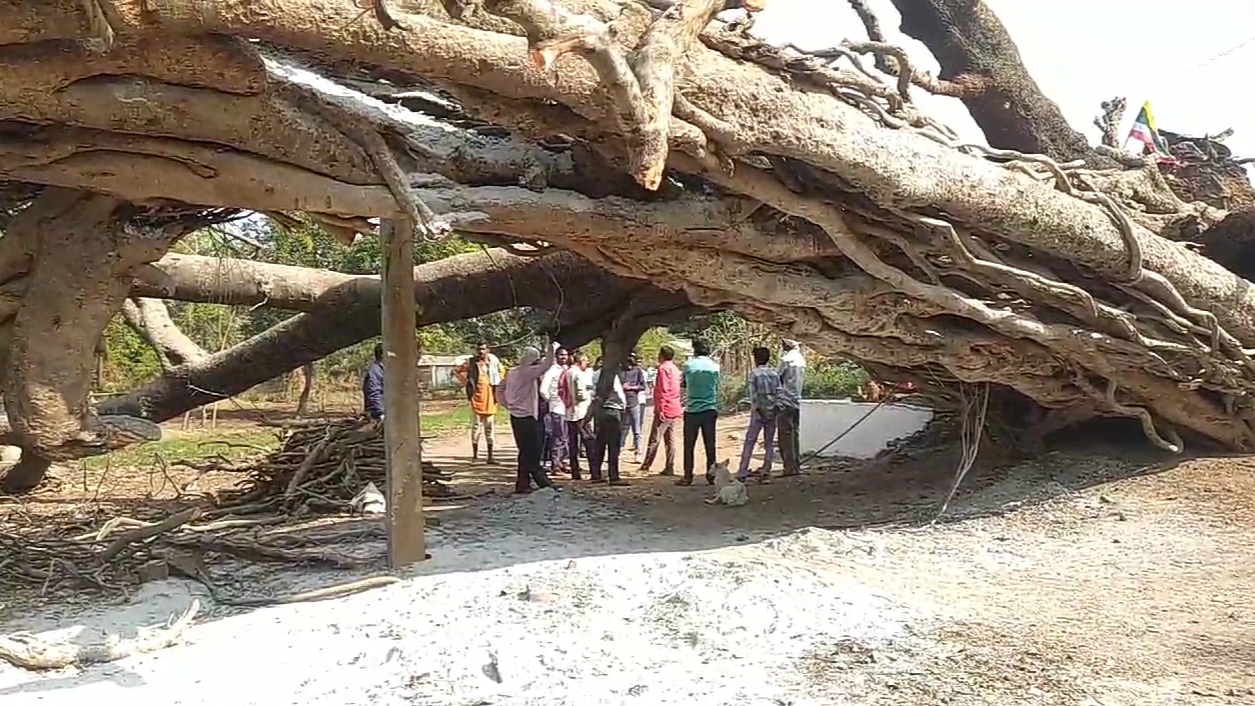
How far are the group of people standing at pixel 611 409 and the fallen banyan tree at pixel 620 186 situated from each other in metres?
1.76

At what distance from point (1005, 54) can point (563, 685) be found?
698 centimetres

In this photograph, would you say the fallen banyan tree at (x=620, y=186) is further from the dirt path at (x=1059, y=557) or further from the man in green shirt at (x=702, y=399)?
the man in green shirt at (x=702, y=399)

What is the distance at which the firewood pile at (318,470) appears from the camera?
841 cm

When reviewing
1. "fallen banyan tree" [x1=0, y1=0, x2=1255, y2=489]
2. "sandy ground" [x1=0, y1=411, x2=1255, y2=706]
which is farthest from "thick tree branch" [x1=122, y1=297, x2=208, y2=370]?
"sandy ground" [x1=0, y1=411, x2=1255, y2=706]

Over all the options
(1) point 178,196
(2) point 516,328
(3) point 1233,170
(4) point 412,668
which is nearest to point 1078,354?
(3) point 1233,170

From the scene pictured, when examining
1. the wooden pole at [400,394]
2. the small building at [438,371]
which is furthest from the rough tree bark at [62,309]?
the small building at [438,371]

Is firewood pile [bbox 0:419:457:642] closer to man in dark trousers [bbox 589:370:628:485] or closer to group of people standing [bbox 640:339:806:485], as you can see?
man in dark trousers [bbox 589:370:628:485]

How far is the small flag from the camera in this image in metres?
9.22

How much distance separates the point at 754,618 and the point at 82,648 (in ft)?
9.47

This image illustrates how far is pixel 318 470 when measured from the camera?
877cm

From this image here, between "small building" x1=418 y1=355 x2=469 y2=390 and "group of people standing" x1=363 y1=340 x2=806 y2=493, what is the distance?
1574cm

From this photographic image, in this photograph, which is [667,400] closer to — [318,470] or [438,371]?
[318,470]

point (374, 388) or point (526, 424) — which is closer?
point (526, 424)

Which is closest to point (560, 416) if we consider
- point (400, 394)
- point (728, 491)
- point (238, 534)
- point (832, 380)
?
point (728, 491)
